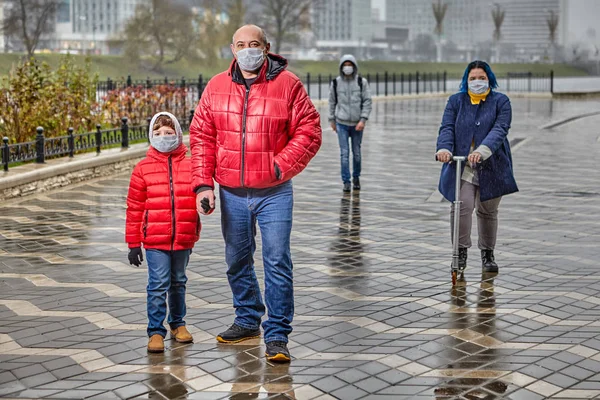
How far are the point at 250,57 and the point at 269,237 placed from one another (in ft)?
3.26

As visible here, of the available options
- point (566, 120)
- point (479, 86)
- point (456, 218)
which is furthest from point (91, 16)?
point (456, 218)

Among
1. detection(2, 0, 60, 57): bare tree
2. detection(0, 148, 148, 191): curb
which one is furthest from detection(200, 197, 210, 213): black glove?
detection(2, 0, 60, 57): bare tree

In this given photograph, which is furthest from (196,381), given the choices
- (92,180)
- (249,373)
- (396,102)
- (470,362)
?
(396,102)

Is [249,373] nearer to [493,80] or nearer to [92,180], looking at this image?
[493,80]

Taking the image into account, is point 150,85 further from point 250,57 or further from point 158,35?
point 158,35

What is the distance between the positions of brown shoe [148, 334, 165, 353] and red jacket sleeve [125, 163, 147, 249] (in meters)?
0.53

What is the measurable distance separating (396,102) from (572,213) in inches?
1242

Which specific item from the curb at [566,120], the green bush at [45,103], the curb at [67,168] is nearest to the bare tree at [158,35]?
the curb at [566,120]

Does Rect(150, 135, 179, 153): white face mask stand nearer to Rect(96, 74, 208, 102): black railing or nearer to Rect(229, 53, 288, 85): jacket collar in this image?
Rect(229, 53, 288, 85): jacket collar

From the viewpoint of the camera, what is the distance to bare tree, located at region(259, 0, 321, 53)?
242 ft

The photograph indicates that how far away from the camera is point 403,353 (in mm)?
5941

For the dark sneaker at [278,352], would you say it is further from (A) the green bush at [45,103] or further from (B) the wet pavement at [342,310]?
(A) the green bush at [45,103]

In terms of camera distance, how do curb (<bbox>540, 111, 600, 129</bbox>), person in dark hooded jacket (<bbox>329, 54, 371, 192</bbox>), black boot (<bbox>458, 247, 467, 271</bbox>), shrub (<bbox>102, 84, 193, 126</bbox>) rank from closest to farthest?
black boot (<bbox>458, 247, 467, 271</bbox>) → person in dark hooded jacket (<bbox>329, 54, 371, 192</bbox>) → shrub (<bbox>102, 84, 193, 126</bbox>) → curb (<bbox>540, 111, 600, 129</bbox>)

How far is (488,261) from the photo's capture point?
8.25 m
